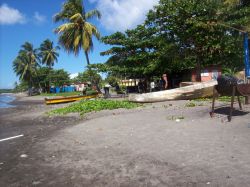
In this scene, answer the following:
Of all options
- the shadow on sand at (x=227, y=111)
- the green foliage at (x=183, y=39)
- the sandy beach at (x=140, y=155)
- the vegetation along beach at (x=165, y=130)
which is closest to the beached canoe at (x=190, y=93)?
the vegetation along beach at (x=165, y=130)

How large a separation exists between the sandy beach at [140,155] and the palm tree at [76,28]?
22.9m

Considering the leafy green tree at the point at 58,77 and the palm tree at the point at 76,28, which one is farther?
the leafy green tree at the point at 58,77

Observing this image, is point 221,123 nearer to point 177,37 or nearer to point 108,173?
point 108,173

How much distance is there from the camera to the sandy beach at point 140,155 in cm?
514

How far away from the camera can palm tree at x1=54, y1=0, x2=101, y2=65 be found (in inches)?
1268

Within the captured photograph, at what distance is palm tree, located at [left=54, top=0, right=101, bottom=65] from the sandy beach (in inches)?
903

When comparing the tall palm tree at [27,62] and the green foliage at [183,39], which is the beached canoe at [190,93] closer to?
the green foliage at [183,39]

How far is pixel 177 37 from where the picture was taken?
2430 centimetres

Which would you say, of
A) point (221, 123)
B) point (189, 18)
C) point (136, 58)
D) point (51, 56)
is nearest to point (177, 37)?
point (189, 18)

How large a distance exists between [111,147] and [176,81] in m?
23.3

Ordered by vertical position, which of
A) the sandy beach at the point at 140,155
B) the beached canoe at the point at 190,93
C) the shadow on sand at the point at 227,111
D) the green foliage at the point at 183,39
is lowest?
the sandy beach at the point at 140,155

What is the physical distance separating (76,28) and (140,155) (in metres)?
27.9

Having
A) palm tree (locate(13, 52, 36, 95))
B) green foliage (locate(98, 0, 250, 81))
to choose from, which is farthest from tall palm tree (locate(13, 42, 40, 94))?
green foliage (locate(98, 0, 250, 81))

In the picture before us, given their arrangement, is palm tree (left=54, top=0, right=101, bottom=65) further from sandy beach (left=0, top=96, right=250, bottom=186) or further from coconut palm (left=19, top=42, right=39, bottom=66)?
coconut palm (left=19, top=42, right=39, bottom=66)
